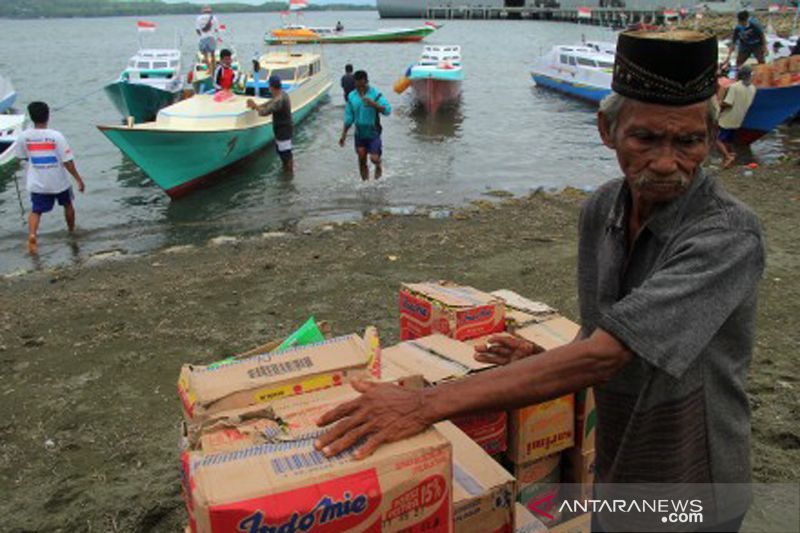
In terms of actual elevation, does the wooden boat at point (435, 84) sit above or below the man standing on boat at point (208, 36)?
below

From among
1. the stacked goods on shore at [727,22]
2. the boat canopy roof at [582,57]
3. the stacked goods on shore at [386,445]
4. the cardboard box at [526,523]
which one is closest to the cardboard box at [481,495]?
the stacked goods on shore at [386,445]

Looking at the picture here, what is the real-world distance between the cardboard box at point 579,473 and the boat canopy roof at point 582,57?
22.6 m

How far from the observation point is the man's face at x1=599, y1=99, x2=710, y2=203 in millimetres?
1613

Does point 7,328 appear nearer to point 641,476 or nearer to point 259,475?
point 259,475

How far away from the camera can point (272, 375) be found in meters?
2.36

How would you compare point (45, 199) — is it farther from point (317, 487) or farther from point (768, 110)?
point (768, 110)

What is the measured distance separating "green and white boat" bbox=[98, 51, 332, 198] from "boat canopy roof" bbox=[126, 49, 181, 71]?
31.9 feet

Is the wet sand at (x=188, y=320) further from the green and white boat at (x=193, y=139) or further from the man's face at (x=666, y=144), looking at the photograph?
the green and white boat at (x=193, y=139)

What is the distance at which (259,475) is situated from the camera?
1792mm

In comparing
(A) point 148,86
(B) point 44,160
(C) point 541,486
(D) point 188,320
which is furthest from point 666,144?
(A) point 148,86

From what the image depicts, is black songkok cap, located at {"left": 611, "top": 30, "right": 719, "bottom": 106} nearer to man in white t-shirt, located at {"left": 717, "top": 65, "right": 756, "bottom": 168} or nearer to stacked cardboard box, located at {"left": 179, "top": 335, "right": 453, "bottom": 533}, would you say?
stacked cardboard box, located at {"left": 179, "top": 335, "right": 453, "bottom": 533}

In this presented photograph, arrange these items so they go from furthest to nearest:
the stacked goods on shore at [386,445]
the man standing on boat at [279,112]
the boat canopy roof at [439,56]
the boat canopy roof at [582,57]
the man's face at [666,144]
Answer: the boat canopy roof at [439,56], the boat canopy roof at [582,57], the man standing on boat at [279,112], the stacked goods on shore at [386,445], the man's face at [666,144]

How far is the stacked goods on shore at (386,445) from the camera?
5.77 feet

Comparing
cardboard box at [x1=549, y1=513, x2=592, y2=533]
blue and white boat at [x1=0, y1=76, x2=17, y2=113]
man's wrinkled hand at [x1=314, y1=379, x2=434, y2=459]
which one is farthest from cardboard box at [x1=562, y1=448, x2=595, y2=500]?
blue and white boat at [x1=0, y1=76, x2=17, y2=113]
